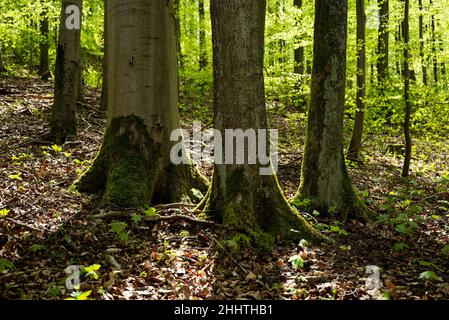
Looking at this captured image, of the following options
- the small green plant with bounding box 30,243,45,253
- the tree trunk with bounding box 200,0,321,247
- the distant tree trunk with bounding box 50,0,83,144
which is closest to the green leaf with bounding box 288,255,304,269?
the tree trunk with bounding box 200,0,321,247

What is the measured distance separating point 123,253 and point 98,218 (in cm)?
81

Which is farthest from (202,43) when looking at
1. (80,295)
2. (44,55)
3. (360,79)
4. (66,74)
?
(80,295)

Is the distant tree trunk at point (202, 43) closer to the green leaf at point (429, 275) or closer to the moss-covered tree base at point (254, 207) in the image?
the moss-covered tree base at point (254, 207)

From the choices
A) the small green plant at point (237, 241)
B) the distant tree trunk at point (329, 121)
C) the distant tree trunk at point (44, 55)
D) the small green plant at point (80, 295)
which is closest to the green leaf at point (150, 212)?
the small green plant at point (237, 241)

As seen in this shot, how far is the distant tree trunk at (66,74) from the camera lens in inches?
338

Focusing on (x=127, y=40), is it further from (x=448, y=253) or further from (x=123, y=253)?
(x=448, y=253)

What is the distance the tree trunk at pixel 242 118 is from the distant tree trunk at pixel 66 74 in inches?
185

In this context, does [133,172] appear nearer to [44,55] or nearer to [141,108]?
[141,108]

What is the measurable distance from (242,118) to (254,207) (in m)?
1.14

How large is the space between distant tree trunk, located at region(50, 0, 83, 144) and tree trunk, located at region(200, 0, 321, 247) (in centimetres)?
470

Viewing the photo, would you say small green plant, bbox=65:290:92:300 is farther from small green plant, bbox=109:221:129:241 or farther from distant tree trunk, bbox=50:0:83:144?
distant tree trunk, bbox=50:0:83:144

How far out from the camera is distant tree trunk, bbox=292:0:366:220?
6.58 m

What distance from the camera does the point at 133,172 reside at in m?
5.92

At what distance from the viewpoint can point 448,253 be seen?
18.2 ft
